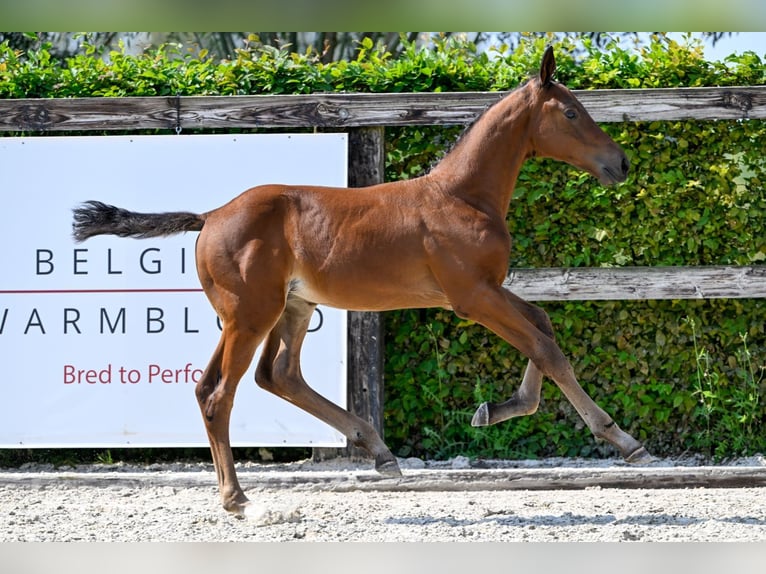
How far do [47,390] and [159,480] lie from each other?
3.66ft

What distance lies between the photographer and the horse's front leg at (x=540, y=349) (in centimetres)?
415

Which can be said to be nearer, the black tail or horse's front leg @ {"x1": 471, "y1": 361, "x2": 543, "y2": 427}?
horse's front leg @ {"x1": 471, "y1": 361, "x2": 543, "y2": 427}

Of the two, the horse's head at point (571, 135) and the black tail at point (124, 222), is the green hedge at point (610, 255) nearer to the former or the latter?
the horse's head at point (571, 135)

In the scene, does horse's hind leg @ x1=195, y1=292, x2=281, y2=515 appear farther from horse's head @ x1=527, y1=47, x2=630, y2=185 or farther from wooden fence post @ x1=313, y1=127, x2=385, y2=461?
horse's head @ x1=527, y1=47, x2=630, y2=185

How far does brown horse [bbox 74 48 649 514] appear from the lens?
429 centimetres

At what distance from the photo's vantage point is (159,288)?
19.2ft

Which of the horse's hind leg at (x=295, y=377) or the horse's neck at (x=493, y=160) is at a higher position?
the horse's neck at (x=493, y=160)

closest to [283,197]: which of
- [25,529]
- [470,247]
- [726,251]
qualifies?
[470,247]

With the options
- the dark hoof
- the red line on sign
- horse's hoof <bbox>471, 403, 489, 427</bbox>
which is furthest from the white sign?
horse's hoof <bbox>471, 403, 489, 427</bbox>

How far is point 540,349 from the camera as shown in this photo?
4188mm

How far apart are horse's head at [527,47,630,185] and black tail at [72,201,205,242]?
180 cm

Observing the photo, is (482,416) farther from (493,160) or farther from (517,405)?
(493,160)

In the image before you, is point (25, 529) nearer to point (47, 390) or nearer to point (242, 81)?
point (47, 390)

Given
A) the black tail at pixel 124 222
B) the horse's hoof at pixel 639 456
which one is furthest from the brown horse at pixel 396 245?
the horse's hoof at pixel 639 456
